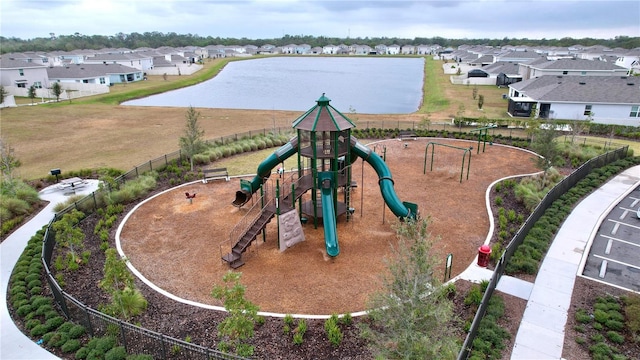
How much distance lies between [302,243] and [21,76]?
71.3m

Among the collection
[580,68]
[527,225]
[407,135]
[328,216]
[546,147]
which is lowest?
[527,225]

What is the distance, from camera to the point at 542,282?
546 inches

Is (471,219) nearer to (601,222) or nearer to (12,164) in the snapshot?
(601,222)

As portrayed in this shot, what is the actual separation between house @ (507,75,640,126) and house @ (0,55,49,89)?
73.8 m

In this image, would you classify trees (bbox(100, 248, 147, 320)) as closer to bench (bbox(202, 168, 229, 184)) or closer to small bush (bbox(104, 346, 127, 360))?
small bush (bbox(104, 346, 127, 360))

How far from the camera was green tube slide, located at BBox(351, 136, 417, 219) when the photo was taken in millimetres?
17219

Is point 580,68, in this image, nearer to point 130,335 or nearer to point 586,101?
point 586,101

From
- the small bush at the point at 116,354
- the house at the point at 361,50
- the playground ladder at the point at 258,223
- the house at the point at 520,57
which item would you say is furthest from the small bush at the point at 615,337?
the house at the point at 361,50

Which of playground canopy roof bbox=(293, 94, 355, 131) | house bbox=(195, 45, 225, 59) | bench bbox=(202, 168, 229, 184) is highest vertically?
house bbox=(195, 45, 225, 59)

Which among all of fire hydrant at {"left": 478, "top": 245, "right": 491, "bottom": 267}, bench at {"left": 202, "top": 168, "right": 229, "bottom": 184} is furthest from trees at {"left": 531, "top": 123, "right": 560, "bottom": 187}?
bench at {"left": 202, "top": 168, "right": 229, "bottom": 184}

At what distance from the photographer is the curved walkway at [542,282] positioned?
10895 mm

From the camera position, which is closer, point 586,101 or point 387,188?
point 387,188

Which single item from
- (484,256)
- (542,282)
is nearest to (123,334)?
(484,256)

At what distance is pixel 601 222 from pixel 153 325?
19518mm
